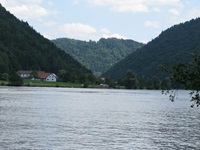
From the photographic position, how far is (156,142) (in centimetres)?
4388

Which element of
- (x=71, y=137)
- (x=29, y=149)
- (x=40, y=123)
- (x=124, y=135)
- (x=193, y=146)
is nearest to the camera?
(x=29, y=149)

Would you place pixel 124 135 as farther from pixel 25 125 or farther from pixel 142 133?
pixel 25 125

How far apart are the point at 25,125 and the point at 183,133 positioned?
68.3ft

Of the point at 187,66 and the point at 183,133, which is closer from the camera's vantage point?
the point at 187,66

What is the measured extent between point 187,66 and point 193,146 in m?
12.0

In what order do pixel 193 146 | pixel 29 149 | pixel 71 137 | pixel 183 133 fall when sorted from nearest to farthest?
pixel 29 149 < pixel 193 146 < pixel 71 137 < pixel 183 133

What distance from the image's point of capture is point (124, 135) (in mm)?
48156

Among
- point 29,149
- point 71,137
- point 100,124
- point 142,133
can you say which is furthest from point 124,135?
point 29,149

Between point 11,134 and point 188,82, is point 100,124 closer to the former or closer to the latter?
point 11,134

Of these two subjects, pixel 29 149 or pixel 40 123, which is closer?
pixel 29 149

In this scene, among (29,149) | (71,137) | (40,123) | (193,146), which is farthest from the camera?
(40,123)

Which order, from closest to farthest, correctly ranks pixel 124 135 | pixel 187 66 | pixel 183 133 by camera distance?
pixel 187 66 → pixel 124 135 → pixel 183 133

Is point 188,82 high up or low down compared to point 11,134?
up

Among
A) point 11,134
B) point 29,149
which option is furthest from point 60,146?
point 11,134
